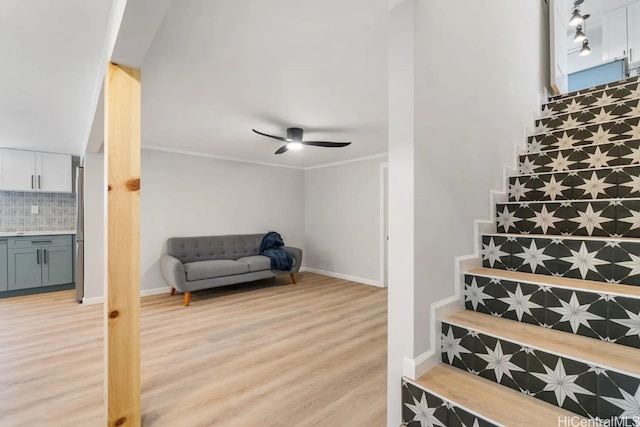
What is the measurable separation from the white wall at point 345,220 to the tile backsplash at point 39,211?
14.4ft

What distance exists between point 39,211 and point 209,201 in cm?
287

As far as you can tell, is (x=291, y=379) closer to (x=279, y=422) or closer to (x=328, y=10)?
(x=279, y=422)

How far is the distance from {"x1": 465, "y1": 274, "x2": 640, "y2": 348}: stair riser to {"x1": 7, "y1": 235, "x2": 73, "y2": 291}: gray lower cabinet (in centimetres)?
594

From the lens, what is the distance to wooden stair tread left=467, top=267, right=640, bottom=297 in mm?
1184

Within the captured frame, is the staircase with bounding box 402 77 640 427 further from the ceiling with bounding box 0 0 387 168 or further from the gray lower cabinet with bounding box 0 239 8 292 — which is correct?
the gray lower cabinet with bounding box 0 239 8 292

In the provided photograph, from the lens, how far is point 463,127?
1.62 metres

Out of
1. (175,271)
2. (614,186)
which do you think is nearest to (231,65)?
(614,186)

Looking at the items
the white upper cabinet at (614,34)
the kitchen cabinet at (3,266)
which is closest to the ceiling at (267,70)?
the kitchen cabinet at (3,266)

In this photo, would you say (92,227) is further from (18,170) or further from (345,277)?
(345,277)

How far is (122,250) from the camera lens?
1502mm

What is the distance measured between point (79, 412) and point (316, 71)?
2706 millimetres

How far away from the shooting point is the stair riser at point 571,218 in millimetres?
1485

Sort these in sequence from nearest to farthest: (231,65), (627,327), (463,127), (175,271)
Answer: (627,327) → (463,127) → (231,65) → (175,271)

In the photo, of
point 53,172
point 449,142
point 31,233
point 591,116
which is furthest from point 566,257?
point 53,172
